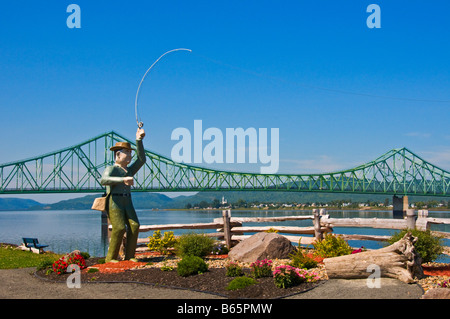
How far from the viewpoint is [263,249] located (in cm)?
1255

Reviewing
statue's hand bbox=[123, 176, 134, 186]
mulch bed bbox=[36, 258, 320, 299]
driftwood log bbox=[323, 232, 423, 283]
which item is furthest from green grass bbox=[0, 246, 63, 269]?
driftwood log bbox=[323, 232, 423, 283]

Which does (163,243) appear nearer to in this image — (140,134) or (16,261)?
(140,134)

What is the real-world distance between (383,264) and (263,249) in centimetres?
367

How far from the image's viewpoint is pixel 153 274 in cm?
1068

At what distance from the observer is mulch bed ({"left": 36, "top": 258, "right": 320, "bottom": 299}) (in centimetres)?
880

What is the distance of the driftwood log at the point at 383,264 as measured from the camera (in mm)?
9672

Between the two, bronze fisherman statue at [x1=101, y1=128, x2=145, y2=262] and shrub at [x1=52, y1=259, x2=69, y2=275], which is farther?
bronze fisherman statue at [x1=101, y1=128, x2=145, y2=262]

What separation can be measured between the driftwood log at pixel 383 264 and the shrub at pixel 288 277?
68cm

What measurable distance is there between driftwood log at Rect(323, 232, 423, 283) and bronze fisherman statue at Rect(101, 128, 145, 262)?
18.9 ft

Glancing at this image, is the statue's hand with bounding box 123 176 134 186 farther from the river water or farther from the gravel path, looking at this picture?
the river water

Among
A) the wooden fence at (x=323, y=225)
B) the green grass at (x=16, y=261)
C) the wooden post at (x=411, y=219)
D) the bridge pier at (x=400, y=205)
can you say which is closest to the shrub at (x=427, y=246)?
the wooden fence at (x=323, y=225)

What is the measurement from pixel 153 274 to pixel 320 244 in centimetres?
495
